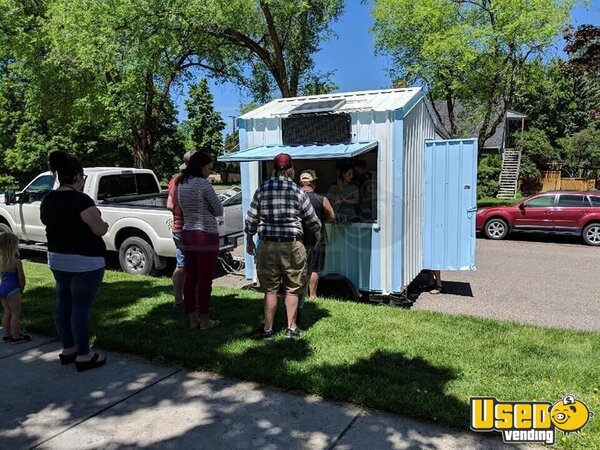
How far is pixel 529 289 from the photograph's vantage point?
26.9 ft

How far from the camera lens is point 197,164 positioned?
4871 millimetres

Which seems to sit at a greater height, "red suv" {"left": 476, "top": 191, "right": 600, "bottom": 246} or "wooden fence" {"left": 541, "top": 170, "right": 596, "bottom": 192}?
"wooden fence" {"left": 541, "top": 170, "right": 596, "bottom": 192}

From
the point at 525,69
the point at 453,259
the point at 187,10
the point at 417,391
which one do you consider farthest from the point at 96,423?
the point at 525,69

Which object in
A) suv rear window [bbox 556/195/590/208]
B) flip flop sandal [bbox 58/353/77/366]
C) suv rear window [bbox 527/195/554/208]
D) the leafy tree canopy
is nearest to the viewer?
flip flop sandal [bbox 58/353/77/366]

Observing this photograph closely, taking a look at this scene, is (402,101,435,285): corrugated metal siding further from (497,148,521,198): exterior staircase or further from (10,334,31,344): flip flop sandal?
(497,148,521,198): exterior staircase

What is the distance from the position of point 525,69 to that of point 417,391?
17.6m

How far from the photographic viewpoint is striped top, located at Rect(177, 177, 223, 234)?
4816mm

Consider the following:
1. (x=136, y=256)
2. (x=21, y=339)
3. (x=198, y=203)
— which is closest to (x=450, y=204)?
(x=198, y=203)

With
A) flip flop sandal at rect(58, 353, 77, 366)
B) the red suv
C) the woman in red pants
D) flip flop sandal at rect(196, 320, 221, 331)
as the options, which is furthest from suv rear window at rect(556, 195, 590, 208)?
flip flop sandal at rect(58, 353, 77, 366)

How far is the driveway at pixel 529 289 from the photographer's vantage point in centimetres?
678

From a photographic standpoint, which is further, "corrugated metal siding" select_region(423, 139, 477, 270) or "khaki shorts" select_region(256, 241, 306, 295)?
"corrugated metal siding" select_region(423, 139, 477, 270)

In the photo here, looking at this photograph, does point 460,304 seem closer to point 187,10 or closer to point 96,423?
point 96,423

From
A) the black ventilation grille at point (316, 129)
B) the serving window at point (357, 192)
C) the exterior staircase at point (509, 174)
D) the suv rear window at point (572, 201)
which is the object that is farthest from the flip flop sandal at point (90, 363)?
the exterior staircase at point (509, 174)

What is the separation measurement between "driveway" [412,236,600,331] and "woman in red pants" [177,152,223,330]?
137 inches
